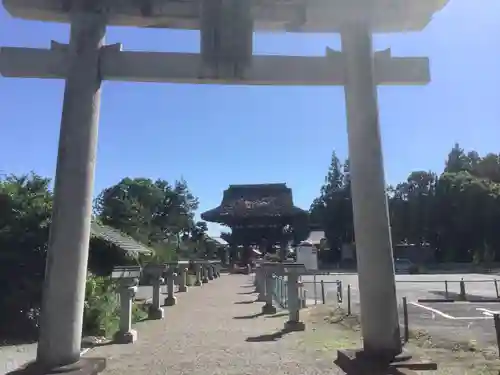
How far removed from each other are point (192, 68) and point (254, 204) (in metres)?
41.2

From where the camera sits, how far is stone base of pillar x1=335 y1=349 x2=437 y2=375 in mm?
4621

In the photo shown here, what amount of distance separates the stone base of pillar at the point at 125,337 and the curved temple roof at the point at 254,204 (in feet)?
117

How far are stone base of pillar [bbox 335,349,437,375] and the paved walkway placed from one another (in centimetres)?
157

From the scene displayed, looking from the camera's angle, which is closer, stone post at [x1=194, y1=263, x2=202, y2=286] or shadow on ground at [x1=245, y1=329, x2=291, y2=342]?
shadow on ground at [x1=245, y1=329, x2=291, y2=342]

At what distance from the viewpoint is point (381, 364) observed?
15.5 feet

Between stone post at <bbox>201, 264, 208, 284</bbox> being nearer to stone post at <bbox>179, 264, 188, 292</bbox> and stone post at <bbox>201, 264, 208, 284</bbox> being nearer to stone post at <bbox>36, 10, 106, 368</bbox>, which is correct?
stone post at <bbox>179, 264, 188, 292</bbox>

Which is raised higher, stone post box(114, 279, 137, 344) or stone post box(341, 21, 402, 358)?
stone post box(341, 21, 402, 358)

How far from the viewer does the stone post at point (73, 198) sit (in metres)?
4.74

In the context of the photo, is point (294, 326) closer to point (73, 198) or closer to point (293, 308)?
point (293, 308)

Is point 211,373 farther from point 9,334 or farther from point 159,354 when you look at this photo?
point 9,334

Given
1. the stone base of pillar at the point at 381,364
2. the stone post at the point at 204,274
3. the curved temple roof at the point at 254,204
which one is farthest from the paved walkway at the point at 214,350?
the curved temple roof at the point at 254,204

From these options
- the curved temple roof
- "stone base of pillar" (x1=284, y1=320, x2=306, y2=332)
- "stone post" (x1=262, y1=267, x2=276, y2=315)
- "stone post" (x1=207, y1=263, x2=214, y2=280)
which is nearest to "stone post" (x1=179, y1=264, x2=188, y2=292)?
"stone post" (x1=262, y1=267, x2=276, y2=315)

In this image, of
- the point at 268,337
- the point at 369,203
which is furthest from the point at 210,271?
the point at 369,203

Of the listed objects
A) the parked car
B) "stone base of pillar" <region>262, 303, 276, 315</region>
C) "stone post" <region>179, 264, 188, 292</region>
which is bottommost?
"stone base of pillar" <region>262, 303, 276, 315</region>
